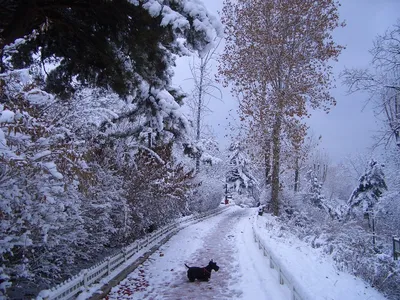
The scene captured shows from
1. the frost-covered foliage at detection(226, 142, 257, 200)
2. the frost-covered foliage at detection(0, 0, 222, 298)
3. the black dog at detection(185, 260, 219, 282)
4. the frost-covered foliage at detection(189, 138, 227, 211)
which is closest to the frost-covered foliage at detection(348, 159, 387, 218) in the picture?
the frost-covered foliage at detection(189, 138, 227, 211)

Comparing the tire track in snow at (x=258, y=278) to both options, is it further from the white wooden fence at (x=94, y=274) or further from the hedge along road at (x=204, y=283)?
the white wooden fence at (x=94, y=274)

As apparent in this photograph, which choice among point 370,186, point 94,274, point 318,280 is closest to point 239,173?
point 370,186

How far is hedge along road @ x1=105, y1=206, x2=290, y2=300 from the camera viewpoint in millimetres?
7141

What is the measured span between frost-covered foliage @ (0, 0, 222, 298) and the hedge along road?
146 cm

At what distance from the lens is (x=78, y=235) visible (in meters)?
7.35

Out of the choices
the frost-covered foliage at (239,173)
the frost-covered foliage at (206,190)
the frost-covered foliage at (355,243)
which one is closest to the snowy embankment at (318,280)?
the frost-covered foliage at (355,243)

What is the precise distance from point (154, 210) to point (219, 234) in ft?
16.5

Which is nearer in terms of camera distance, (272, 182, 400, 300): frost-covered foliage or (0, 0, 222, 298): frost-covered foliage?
(0, 0, 222, 298): frost-covered foliage

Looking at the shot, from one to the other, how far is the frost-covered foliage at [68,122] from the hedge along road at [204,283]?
1462 millimetres

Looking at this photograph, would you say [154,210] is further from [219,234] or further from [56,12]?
[56,12]

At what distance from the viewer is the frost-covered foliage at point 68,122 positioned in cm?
447

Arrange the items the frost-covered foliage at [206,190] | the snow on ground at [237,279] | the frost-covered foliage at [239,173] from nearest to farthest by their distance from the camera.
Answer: the snow on ground at [237,279]
the frost-covered foliage at [206,190]
the frost-covered foliage at [239,173]

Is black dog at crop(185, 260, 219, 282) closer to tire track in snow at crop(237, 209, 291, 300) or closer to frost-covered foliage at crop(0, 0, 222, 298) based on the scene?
tire track in snow at crop(237, 209, 291, 300)

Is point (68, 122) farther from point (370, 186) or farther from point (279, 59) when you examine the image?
point (370, 186)
